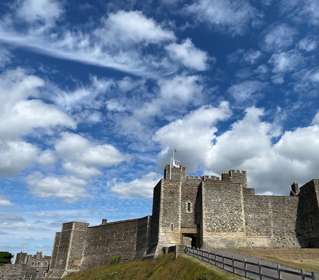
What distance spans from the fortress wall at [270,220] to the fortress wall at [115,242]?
39.4 feet

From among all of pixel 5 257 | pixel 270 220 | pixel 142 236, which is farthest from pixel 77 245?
pixel 5 257

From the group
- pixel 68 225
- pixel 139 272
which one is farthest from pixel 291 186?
pixel 68 225

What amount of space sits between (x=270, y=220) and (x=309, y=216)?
3873 millimetres

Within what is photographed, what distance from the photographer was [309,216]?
37.8 m

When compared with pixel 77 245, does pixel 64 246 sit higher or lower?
lower

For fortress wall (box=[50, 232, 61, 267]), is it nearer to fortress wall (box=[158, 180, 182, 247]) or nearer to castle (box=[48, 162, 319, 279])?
castle (box=[48, 162, 319, 279])

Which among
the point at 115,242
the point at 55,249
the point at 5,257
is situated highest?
the point at 115,242

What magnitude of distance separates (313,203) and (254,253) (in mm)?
10272

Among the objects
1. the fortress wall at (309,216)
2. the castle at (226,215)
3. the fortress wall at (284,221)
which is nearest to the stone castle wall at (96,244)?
the castle at (226,215)

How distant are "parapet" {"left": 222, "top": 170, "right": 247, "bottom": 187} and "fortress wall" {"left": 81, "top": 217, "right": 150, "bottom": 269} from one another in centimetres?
1044

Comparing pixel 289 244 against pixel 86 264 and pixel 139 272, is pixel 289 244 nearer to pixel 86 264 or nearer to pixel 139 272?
pixel 139 272

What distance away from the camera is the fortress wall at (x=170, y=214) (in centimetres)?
3672

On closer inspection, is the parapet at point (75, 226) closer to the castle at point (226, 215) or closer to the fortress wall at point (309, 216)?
the castle at point (226, 215)

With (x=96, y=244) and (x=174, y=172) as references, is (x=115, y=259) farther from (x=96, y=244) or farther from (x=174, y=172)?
(x=174, y=172)
